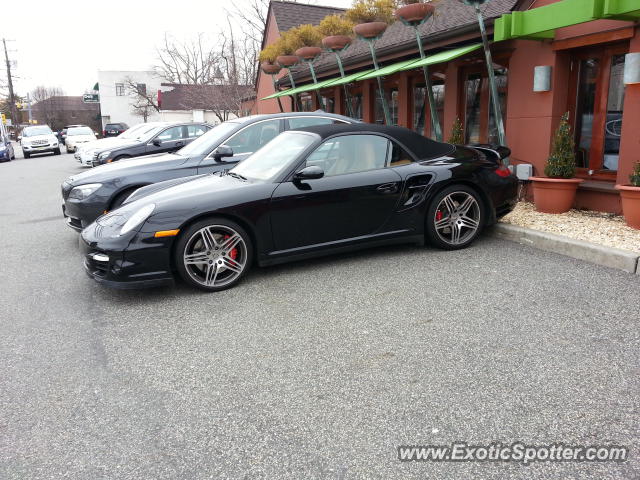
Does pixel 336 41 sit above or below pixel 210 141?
above

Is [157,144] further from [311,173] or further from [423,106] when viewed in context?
[423,106]

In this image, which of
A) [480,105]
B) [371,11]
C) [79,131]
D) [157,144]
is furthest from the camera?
[79,131]

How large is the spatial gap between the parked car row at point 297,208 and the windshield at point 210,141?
142 centimetres

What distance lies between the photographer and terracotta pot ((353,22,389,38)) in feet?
34.7

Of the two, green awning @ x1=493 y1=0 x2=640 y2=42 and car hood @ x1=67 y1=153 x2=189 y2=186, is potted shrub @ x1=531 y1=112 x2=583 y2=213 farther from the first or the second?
car hood @ x1=67 y1=153 x2=189 y2=186

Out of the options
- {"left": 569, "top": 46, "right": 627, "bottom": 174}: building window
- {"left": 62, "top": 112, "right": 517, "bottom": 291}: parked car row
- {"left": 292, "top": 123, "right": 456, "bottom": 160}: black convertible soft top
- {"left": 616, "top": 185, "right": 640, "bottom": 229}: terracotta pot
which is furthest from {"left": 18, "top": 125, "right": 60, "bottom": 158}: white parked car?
{"left": 616, "top": 185, "right": 640, "bottom": 229}: terracotta pot

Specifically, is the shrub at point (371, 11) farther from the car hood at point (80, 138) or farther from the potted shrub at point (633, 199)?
the car hood at point (80, 138)

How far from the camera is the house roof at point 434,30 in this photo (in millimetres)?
9445

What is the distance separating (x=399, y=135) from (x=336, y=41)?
24.1 feet

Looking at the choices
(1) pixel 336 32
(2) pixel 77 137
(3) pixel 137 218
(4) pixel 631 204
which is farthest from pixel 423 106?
(2) pixel 77 137

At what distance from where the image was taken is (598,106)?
7691mm

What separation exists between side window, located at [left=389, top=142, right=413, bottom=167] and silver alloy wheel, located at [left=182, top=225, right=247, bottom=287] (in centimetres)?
185

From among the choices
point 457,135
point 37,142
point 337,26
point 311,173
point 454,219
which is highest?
point 337,26

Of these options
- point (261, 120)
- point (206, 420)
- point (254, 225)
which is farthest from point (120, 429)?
point (261, 120)
